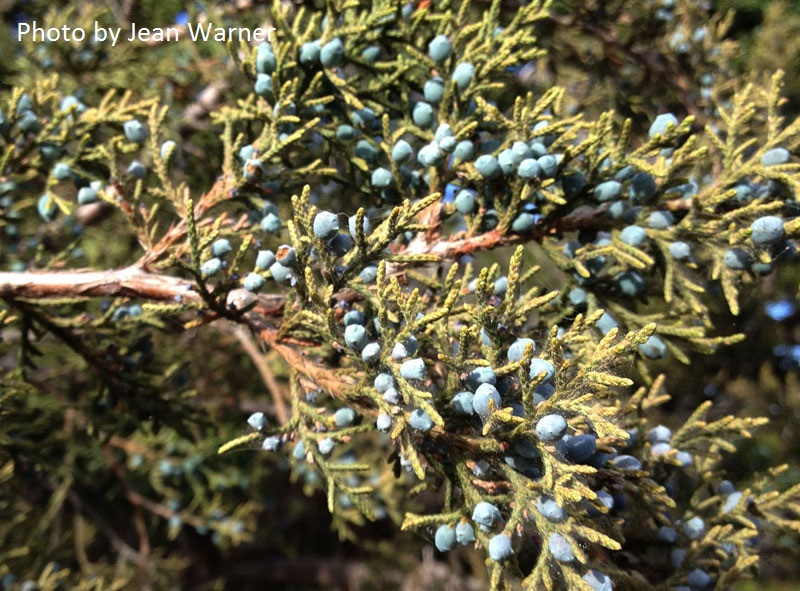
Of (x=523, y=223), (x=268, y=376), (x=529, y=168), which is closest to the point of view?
(x=529, y=168)

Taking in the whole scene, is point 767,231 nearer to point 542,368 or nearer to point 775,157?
point 775,157

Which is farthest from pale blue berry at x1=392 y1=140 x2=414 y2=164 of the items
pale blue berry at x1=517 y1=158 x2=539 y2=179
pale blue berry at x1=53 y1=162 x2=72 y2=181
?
pale blue berry at x1=53 y1=162 x2=72 y2=181

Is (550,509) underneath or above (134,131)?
underneath

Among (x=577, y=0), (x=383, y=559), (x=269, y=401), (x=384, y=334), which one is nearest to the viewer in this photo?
(x=384, y=334)

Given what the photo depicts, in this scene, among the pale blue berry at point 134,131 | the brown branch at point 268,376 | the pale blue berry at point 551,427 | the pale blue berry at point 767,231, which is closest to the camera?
the pale blue berry at point 551,427

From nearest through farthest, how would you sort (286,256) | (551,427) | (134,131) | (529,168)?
(551,427) → (286,256) → (529,168) → (134,131)

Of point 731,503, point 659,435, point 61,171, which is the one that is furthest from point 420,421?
point 61,171

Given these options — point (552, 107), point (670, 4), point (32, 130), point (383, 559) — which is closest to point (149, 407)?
point (32, 130)

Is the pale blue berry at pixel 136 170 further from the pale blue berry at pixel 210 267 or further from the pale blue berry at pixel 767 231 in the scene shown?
the pale blue berry at pixel 767 231

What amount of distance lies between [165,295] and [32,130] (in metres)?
0.69

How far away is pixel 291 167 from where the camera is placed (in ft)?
5.04

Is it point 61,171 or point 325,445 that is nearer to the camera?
point 325,445

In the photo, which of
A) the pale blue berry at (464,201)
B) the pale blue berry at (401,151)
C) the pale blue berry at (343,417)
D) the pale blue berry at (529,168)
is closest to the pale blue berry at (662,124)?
the pale blue berry at (529,168)

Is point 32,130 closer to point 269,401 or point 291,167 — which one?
point 291,167
